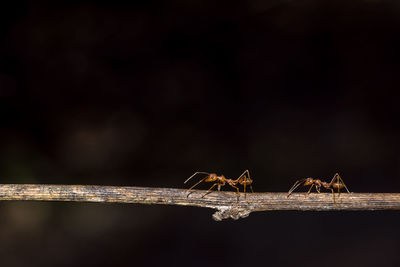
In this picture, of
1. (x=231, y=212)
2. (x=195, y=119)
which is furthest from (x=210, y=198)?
(x=195, y=119)

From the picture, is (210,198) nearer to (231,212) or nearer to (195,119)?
(231,212)

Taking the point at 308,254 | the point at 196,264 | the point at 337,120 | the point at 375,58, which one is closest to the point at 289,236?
the point at 308,254

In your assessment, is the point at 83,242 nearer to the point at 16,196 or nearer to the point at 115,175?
the point at 115,175

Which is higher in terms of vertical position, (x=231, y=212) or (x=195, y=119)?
(x=195, y=119)

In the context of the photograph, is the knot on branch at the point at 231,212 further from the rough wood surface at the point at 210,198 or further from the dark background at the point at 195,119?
the dark background at the point at 195,119

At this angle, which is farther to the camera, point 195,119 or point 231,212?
point 195,119
